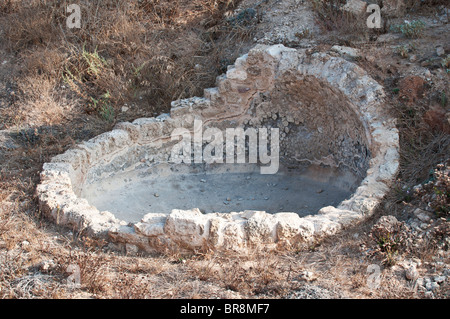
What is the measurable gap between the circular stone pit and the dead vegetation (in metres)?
0.27

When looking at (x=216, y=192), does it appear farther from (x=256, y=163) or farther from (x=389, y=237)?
A: (x=389, y=237)

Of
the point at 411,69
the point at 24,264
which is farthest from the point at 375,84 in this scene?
the point at 24,264

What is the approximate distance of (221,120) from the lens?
752 centimetres

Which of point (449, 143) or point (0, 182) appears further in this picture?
point (0, 182)

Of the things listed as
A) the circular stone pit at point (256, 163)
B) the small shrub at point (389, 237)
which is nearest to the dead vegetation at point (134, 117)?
the small shrub at point (389, 237)

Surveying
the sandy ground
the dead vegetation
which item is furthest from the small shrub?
the sandy ground

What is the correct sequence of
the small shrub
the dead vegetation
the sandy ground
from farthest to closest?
the sandy ground
the small shrub
the dead vegetation

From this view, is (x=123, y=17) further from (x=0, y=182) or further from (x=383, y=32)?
(x=383, y=32)

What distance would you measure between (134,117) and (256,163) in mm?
1829

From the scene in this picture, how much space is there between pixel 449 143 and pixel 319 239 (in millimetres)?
1882

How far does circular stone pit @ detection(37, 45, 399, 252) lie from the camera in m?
5.89

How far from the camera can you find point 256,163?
7.54 m

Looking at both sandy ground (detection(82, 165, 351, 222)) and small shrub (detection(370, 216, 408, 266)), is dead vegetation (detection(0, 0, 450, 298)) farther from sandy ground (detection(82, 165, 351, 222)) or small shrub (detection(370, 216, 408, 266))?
sandy ground (detection(82, 165, 351, 222))

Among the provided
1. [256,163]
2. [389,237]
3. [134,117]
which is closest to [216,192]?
[256,163]
